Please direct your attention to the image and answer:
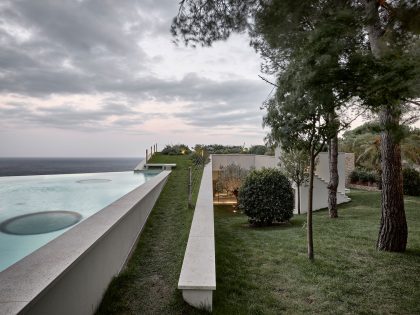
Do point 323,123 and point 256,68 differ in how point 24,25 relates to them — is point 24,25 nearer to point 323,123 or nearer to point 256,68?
point 256,68

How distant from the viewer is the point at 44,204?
30.2 feet

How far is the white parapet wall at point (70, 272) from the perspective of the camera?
6.77ft

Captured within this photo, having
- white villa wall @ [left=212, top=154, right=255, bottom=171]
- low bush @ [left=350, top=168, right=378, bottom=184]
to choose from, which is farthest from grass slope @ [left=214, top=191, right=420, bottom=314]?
white villa wall @ [left=212, top=154, right=255, bottom=171]

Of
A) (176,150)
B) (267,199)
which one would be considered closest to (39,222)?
(267,199)

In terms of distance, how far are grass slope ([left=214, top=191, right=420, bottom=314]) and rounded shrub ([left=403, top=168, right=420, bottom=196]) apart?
417 inches

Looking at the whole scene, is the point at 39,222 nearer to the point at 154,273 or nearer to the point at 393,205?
the point at 154,273

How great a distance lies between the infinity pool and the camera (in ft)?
19.6

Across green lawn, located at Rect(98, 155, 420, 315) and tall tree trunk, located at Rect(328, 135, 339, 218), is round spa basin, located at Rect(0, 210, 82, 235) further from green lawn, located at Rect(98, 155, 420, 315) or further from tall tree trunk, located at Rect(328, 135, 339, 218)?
tall tree trunk, located at Rect(328, 135, 339, 218)

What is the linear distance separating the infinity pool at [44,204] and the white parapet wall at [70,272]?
236 cm

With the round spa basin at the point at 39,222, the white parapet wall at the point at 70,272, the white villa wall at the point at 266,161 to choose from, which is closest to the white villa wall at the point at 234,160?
the white villa wall at the point at 266,161

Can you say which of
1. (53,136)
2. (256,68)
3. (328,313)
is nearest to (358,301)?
(328,313)

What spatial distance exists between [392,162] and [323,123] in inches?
71.0

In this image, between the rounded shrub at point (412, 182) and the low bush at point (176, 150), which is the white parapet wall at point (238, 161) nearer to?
the low bush at point (176, 150)

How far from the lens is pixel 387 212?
5.36 m
